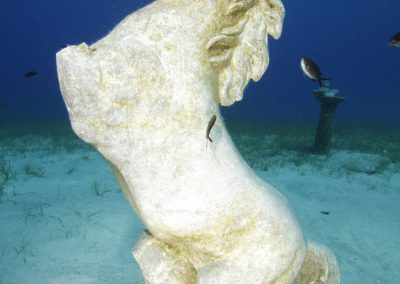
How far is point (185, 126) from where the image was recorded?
1798mm

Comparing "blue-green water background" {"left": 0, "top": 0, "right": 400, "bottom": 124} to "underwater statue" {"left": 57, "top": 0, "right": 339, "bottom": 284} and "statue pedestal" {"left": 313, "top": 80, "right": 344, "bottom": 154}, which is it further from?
"underwater statue" {"left": 57, "top": 0, "right": 339, "bottom": 284}

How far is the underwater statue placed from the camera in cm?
170

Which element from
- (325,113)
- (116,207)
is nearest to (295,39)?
Result: (325,113)

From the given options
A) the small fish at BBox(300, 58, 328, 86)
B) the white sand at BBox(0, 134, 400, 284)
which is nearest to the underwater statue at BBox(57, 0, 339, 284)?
the white sand at BBox(0, 134, 400, 284)

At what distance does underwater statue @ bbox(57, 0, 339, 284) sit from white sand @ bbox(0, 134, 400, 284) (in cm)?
198

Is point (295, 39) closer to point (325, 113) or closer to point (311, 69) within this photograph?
point (325, 113)

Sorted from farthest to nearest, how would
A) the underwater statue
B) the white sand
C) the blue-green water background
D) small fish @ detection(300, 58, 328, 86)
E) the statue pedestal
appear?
the blue-green water background < the statue pedestal < small fish @ detection(300, 58, 328, 86) < the white sand < the underwater statue

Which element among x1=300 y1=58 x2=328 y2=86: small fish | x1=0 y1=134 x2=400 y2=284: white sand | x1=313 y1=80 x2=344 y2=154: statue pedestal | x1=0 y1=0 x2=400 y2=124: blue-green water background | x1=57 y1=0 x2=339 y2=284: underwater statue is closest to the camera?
x1=57 y1=0 x2=339 y2=284: underwater statue

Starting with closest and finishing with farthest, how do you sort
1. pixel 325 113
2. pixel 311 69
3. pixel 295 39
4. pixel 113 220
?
pixel 311 69 → pixel 113 220 → pixel 325 113 → pixel 295 39

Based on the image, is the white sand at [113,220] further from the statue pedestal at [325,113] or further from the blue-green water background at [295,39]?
the blue-green water background at [295,39]

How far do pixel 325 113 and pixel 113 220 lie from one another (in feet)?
20.4

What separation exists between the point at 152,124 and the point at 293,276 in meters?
1.31

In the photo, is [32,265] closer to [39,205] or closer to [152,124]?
[39,205]

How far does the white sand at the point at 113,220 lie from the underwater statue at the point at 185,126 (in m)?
1.98
